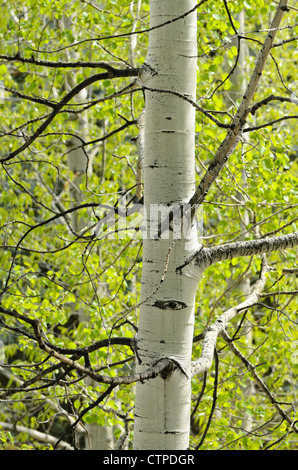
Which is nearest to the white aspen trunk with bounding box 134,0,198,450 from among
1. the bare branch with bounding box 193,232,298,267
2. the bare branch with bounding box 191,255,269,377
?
the bare branch with bounding box 193,232,298,267

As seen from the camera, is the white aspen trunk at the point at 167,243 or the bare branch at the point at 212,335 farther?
the bare branch at the point at 212,335

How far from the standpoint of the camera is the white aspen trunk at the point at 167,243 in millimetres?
1370

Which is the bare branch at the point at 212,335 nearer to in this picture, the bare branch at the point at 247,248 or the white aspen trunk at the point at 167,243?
the white aspen trunk at the point at 167,243

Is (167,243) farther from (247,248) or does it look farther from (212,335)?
(212,335)

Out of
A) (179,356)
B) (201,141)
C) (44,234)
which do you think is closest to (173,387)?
(179,356)

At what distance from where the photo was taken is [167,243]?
1.40 metres

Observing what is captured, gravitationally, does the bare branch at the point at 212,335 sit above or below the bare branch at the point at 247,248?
below

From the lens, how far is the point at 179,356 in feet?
4.56

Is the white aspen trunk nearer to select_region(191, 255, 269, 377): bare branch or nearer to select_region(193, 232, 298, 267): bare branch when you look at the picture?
select_region(193, 232, 298, 267): bare branch

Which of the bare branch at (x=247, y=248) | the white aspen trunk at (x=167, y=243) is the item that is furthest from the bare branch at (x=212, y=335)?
the bare branch at (x=247, y=248)

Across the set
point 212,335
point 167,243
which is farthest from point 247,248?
point 212,335

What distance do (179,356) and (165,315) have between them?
11 cm

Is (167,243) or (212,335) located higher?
(167,243)
